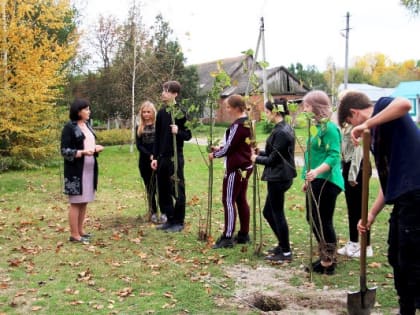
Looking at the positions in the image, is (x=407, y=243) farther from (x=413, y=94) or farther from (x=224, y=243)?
(x=413, y=94)

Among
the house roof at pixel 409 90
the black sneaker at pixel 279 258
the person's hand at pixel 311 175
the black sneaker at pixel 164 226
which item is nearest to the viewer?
the person's hand at pixel 311 175

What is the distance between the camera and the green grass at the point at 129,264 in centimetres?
440

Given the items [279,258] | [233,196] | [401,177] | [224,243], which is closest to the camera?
[401,177]

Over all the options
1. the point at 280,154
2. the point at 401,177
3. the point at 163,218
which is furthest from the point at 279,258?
the point at 163,218

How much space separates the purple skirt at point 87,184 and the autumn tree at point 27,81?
889cm

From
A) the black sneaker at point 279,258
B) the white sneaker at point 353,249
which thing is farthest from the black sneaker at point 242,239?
the white sneaker at point 353,249

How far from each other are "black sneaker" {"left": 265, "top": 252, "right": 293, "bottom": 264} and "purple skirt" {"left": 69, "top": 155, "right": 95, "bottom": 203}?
2524 millimetres

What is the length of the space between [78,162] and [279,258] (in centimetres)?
289

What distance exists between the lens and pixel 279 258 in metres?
5.65

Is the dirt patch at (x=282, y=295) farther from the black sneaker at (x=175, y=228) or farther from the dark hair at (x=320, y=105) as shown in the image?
the black sneaker at (x=175, y=228)

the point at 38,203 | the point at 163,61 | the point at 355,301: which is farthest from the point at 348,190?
the point at 163,61

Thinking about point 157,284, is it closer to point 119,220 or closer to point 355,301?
point 355,301

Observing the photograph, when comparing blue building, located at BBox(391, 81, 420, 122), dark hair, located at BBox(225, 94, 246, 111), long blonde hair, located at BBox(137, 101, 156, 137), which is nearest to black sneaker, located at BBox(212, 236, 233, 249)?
dark hair, located at BBox(225, 94, 246, 111)

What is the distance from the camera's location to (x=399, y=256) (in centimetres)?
349
